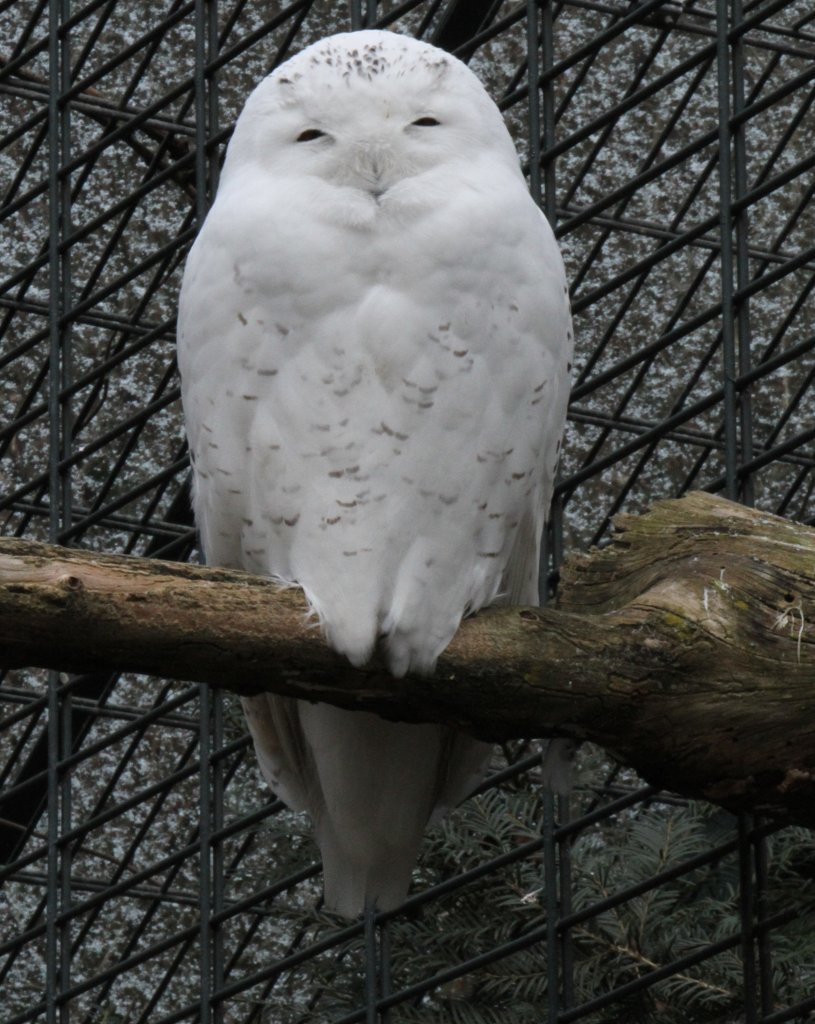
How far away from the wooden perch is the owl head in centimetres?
51

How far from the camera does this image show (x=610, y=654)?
2000mm

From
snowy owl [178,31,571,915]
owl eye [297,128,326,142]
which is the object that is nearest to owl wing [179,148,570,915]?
Result: snowy owl [178,31,571,915]

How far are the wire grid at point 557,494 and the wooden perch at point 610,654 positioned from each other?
351 mm

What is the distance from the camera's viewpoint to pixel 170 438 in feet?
14.7

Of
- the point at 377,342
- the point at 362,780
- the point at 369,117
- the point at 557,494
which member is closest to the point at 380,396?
the point at 377,342

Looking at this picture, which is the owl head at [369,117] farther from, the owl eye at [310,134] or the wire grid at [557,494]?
the wire grid at [557,494]

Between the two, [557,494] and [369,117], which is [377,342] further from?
[557,494]

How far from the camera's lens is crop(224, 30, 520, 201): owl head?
2.32 m

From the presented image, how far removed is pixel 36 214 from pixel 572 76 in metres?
1.22

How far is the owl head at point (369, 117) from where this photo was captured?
2.32m

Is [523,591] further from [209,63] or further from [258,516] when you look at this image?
[209,63]

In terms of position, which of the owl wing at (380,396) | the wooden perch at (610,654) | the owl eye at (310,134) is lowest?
the wooden perch at (610,654)

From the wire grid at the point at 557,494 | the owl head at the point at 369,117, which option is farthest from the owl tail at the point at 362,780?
the owl head at the point at 369,117

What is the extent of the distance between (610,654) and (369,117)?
0.70 m
